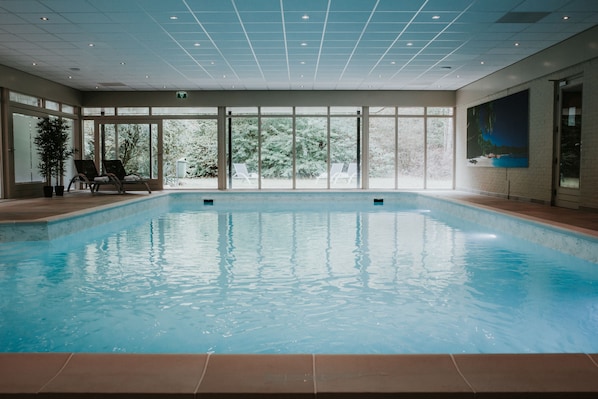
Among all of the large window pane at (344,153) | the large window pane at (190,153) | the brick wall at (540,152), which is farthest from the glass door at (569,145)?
the large window pane at (190,153)

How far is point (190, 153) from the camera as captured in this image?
1548 cm

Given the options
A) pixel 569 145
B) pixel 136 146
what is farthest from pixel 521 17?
pixel 136 146

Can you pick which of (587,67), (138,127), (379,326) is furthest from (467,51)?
(138,127)

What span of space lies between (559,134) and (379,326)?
784 centimetres

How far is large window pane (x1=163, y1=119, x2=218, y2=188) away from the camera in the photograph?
1539 centimetres

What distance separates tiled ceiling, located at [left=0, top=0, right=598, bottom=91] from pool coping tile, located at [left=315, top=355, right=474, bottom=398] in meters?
5.60

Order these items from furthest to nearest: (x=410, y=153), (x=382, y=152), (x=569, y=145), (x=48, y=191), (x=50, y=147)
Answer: (x=410, y=153), (x=382, y=152), (x=50, y=147), (x=48, y=191), (x=569, y=145)

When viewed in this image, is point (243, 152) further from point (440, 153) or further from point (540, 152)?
point (540, 152)

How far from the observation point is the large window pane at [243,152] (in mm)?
15352

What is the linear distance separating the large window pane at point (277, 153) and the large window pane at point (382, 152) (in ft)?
8.01

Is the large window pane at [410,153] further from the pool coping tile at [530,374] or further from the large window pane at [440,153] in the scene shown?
the pool coping tile at [530,374]

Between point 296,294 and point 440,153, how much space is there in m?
12.3

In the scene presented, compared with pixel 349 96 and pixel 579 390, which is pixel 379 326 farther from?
pixel 349 96

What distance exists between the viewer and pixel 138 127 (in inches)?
606
